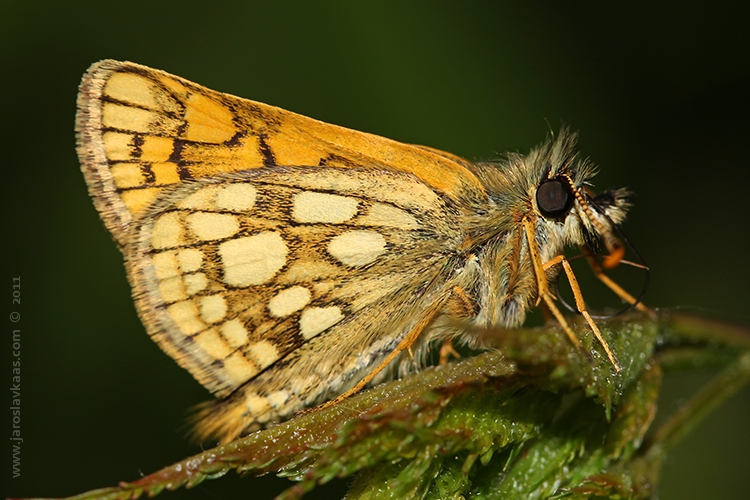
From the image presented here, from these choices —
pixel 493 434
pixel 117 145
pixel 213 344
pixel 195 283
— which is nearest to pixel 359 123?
pixel 117 145

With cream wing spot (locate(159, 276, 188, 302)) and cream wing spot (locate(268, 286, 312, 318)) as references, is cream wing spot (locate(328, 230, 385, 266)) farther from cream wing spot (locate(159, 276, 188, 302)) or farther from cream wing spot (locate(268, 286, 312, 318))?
cream wing spot (locate(159, 276, 188, 302))

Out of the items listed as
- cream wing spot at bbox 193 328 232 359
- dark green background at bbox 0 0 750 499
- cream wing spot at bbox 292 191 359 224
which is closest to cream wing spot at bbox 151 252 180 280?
cream wing spot at bbox 193 328 232 359

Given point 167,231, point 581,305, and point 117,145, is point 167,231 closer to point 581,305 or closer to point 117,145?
point 117,145

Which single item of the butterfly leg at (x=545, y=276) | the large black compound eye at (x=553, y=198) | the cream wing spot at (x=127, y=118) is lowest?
the butterfly leg at (x=545, y=276)

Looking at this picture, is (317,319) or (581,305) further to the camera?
(317,319)

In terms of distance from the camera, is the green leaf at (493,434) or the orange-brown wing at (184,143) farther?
the orange-brown wing at (184,143)

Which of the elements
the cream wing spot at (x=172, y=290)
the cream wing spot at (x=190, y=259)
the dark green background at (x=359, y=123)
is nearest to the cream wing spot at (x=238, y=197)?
the cream wing spot at (x=190, y=259)

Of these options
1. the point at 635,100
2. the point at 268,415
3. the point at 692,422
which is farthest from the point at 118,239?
the point at 635,100

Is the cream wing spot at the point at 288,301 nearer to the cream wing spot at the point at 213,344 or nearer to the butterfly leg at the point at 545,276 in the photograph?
the cream wing spot at the point at 213,344
